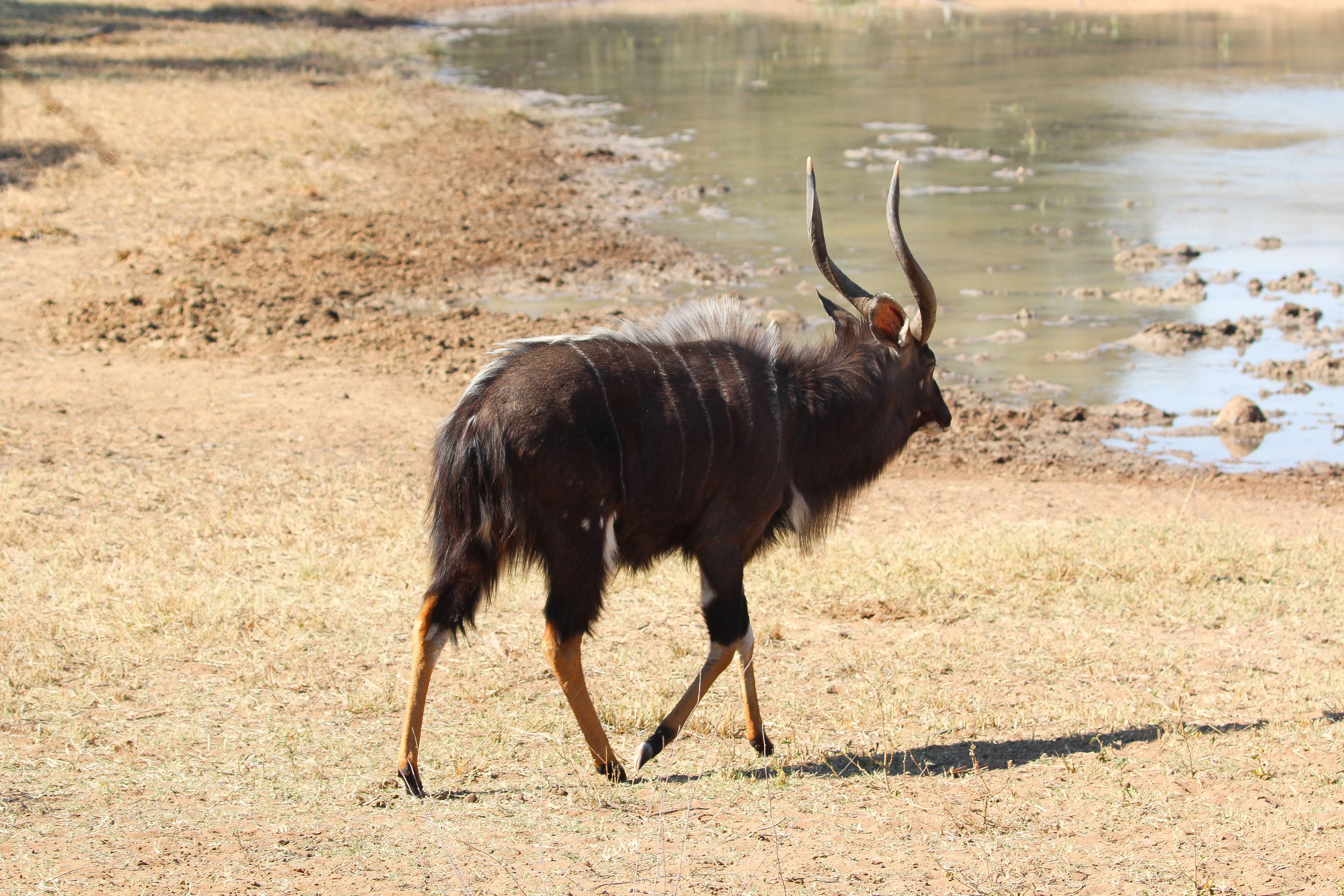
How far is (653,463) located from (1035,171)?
15601mm

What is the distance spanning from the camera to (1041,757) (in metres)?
4.58

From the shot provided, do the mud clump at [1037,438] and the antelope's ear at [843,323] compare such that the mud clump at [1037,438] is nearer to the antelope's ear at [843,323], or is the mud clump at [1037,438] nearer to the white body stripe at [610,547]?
the antelope's ear at [843,323]

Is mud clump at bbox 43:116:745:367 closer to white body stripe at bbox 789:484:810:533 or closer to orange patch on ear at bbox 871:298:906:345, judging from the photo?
orange patch on ear at bbox 871:298:906:345

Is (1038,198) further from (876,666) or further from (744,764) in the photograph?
(744,764)

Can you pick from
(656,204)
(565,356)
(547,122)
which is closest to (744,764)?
(565,356)

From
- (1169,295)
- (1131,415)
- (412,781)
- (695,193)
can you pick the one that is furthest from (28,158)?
(412,781)

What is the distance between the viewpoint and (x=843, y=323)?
537cm

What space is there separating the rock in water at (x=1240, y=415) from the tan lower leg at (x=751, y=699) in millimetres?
6347

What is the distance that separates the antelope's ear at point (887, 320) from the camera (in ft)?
17.2

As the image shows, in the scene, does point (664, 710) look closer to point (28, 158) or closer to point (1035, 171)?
point (28, 158)

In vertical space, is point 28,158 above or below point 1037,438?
above

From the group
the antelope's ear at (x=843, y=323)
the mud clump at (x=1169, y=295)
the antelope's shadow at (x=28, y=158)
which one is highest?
the antelope's shadow at (x=28, y=158)

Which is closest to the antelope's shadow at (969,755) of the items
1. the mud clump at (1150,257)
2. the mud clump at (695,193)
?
the mud clump at (1150,257)

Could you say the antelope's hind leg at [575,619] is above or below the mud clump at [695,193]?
below
